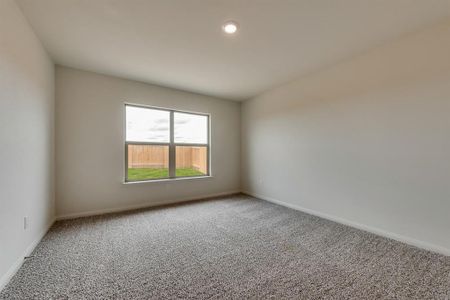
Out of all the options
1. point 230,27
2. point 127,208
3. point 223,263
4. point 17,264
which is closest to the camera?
point 17,264

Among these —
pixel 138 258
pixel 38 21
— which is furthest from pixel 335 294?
pixel 38 21

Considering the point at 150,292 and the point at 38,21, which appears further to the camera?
the point at 38,21

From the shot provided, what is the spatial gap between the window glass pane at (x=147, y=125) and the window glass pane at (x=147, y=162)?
0.59 ft

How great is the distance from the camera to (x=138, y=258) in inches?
77.2

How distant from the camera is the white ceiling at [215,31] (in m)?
1.78

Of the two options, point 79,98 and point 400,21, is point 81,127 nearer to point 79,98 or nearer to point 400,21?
point 79,98

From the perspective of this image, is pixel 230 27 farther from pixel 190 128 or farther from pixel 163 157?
pixel 163 157

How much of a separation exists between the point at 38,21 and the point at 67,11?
45 centimetres

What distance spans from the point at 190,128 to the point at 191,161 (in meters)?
0.77

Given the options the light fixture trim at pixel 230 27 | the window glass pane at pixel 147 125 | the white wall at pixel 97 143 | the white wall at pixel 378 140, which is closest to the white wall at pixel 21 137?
the white wall at pixel 97 143

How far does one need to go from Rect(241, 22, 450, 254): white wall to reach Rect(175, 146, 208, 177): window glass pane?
1857mm

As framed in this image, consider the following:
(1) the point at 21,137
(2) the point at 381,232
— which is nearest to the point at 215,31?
(1) the point at 21,137

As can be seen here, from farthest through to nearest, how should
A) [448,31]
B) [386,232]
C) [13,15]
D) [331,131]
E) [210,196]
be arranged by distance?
[210,196] < [331,131] < [386,232] < [448,31] < [13,15]

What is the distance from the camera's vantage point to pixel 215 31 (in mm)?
2139
